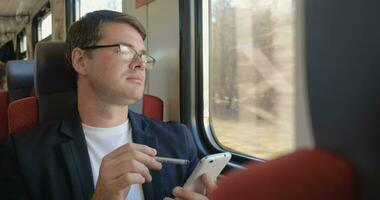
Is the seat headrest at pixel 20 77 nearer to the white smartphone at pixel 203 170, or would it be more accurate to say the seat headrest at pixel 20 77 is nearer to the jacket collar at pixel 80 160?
the jacket collar at pixel 80 160

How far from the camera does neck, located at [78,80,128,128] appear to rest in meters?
1.44

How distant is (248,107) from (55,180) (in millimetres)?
806

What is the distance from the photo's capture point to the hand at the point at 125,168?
3.31 feet

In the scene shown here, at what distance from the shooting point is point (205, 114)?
205cm

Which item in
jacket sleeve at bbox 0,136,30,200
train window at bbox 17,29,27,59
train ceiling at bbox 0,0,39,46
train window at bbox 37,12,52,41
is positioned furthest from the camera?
train window at bbox 17,29,27,59

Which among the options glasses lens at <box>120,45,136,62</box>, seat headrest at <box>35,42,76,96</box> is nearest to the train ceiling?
seat headrest at <box>35,42,76,96</box>

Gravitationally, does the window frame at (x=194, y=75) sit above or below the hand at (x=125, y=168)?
above

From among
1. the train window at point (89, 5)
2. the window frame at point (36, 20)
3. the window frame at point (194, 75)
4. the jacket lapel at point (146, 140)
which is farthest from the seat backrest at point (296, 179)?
the window frame at point (36, 20)

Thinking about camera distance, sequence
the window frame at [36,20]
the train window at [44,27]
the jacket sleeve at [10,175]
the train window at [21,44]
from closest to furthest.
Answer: the jacket sleeve at [10,175] < the train window at [44,27] < the window frame at [36,20] < the train window at [21,44]

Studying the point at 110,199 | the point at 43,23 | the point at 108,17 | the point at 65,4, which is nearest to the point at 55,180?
the point at 110,199

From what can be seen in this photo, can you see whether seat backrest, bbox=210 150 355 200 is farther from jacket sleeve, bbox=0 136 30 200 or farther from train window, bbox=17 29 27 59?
train window, bbox=17 29 27 59

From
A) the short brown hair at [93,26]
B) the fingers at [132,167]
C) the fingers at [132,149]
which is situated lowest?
the fingers at [132,167]

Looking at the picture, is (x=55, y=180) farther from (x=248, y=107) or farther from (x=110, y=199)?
(x=248, y=107)

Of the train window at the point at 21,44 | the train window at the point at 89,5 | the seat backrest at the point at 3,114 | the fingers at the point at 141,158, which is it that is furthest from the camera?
the train window at the point at 21,44
